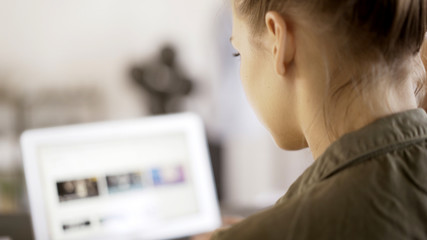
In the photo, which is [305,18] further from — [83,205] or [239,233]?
[83,205]

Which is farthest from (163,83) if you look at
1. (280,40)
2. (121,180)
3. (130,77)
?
(280,40)

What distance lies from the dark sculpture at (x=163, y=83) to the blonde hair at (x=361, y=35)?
1.52 meters

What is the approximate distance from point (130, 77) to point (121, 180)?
1.02 meters

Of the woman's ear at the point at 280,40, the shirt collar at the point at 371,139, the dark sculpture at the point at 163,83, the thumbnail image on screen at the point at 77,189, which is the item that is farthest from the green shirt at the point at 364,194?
the dark sculpture at the point at 163,83

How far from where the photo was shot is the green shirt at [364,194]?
1.59ft

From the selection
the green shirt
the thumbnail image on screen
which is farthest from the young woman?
the thumbnail image on screen

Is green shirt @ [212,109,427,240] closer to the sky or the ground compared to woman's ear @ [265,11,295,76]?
closer to the ground

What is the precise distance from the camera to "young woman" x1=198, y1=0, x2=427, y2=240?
1.60ft

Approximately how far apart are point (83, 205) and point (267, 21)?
68 centimetres

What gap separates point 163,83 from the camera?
2064 mm

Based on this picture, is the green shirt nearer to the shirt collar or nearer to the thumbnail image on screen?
the shirt collar

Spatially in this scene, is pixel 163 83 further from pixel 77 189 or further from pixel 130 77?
pixel 77 189

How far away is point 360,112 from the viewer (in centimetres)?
55

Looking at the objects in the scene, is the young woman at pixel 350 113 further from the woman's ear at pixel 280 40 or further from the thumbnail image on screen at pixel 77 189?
the thumbnail image on screen at pixel 77 189
